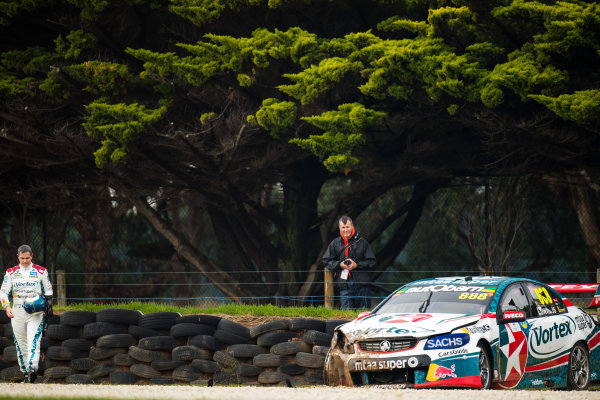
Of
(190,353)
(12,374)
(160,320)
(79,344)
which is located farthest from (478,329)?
(12,374)

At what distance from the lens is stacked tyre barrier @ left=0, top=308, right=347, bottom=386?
12680 mm

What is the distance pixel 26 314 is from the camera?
12.2 meters

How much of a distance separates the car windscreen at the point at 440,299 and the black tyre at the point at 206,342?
3.50 m

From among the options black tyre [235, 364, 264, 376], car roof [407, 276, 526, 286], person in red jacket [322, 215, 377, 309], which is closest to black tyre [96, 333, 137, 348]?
black tyre [235, 364, 264, 376]

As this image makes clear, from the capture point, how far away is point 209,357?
1333cm

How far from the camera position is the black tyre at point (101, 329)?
45.9ft

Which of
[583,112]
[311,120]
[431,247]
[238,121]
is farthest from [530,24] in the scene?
[431,247]

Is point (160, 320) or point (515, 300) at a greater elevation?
point (515, 300)

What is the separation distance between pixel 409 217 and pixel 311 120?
375 inches

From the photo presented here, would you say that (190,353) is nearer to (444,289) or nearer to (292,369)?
(292,369)

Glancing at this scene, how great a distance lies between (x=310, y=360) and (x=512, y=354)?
354 centimetres

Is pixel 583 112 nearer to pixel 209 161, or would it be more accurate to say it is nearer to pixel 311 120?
pixel 311 120

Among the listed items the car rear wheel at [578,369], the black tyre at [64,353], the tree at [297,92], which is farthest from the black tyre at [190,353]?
the car rear wheel at [578,369]

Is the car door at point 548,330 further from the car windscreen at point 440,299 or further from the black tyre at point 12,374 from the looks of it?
the black tyre at point 12,374
